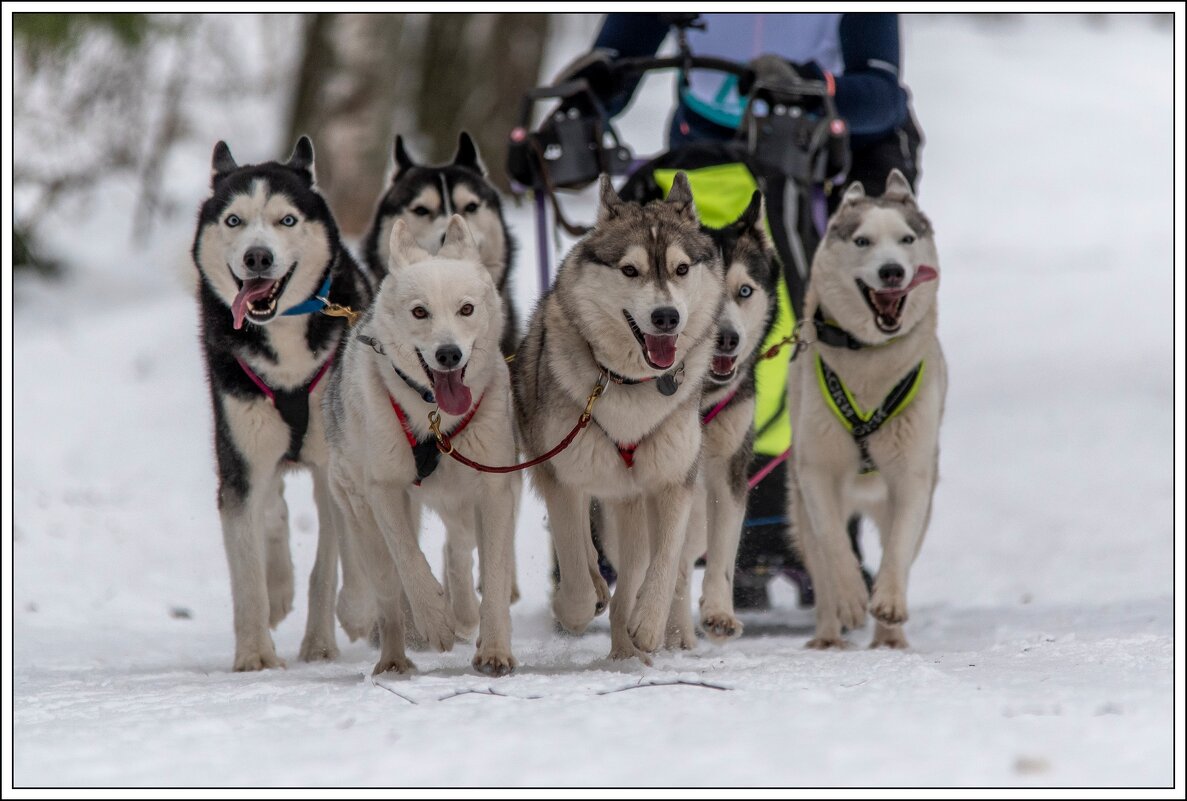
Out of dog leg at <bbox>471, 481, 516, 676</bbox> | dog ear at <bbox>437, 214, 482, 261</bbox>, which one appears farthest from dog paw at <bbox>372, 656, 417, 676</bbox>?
dog ear at <bbox>437, 214, 482, 261</bbox>

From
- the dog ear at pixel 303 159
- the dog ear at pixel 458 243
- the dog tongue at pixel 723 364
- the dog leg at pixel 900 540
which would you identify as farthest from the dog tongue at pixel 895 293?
the dog ear at pixel 303 159

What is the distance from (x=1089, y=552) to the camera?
632 centimetres

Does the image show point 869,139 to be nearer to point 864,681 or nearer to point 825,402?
point 825,402

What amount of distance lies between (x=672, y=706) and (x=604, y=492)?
39.0 inches

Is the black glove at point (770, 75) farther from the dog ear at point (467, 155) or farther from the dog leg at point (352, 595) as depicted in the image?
the dog leg at point (352, 595)

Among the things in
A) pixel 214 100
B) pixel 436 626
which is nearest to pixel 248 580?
pixel 436 626

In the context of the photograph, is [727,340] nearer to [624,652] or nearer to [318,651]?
[624,652]

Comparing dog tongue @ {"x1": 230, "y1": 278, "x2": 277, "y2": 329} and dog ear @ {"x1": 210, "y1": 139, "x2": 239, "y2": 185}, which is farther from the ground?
dog ear @ {"x1": 210, "y1": 139, "x2": 239, "y2": 185}

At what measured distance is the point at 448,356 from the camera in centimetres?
349

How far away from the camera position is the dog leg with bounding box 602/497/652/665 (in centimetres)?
394

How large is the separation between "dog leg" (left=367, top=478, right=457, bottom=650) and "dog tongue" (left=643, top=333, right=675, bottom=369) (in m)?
0.75

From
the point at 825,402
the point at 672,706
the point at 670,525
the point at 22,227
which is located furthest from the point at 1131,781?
the point at 22,227

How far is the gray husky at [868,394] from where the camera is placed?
4516 mm

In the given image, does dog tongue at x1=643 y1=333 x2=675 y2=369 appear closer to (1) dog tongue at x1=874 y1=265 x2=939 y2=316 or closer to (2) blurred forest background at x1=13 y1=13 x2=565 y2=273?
(1) dog tongue at x1=874 y1=265 x2=939 y2=316
